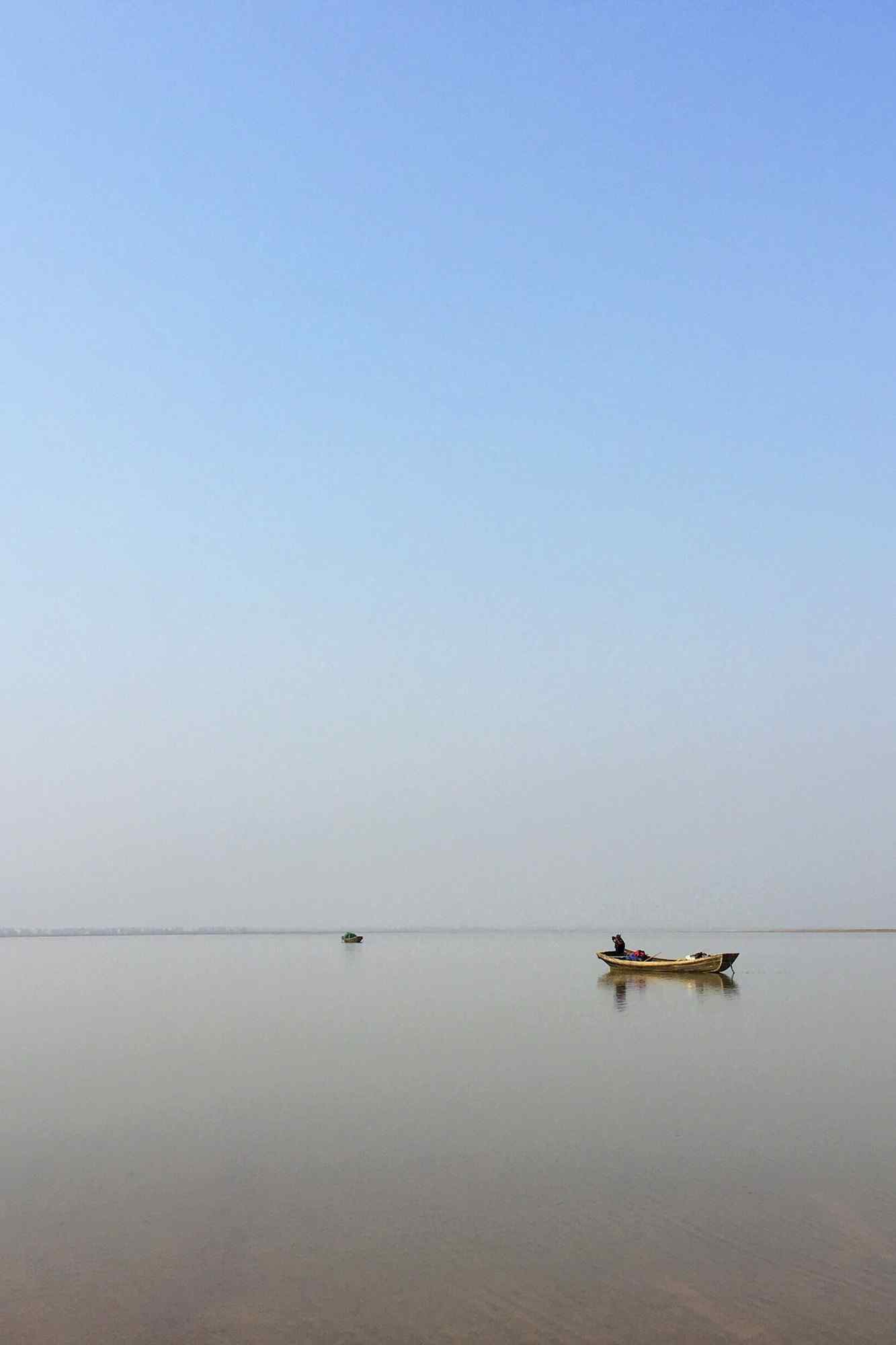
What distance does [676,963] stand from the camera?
223 ft

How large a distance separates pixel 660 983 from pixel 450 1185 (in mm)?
51329

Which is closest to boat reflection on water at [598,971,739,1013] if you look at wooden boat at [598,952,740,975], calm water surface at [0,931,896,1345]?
wooden boat at [598,952,740,975]

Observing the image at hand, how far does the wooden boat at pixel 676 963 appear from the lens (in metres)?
66.5

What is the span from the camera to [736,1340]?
9117 millimetres

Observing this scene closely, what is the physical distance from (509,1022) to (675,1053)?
32.6 ft

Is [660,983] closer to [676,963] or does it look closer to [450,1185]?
[676,963]

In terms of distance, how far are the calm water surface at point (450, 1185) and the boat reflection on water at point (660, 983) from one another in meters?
17.7

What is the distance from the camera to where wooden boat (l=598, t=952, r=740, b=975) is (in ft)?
218

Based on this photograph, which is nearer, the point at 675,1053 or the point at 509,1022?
the point at 675,1053

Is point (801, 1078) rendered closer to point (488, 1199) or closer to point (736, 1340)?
point (488, 1199)

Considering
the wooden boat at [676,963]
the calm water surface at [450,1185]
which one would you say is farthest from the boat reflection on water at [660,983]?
the calm water surface at [450,1185]

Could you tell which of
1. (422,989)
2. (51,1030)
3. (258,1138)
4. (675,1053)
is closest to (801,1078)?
(675,1053)

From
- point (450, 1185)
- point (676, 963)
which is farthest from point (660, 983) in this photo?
point (450, 1185)

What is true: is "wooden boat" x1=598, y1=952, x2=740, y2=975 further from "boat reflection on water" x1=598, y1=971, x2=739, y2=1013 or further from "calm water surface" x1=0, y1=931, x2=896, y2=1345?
"calm water surface" x1=0, y1=931, x2=896, y2=1345
